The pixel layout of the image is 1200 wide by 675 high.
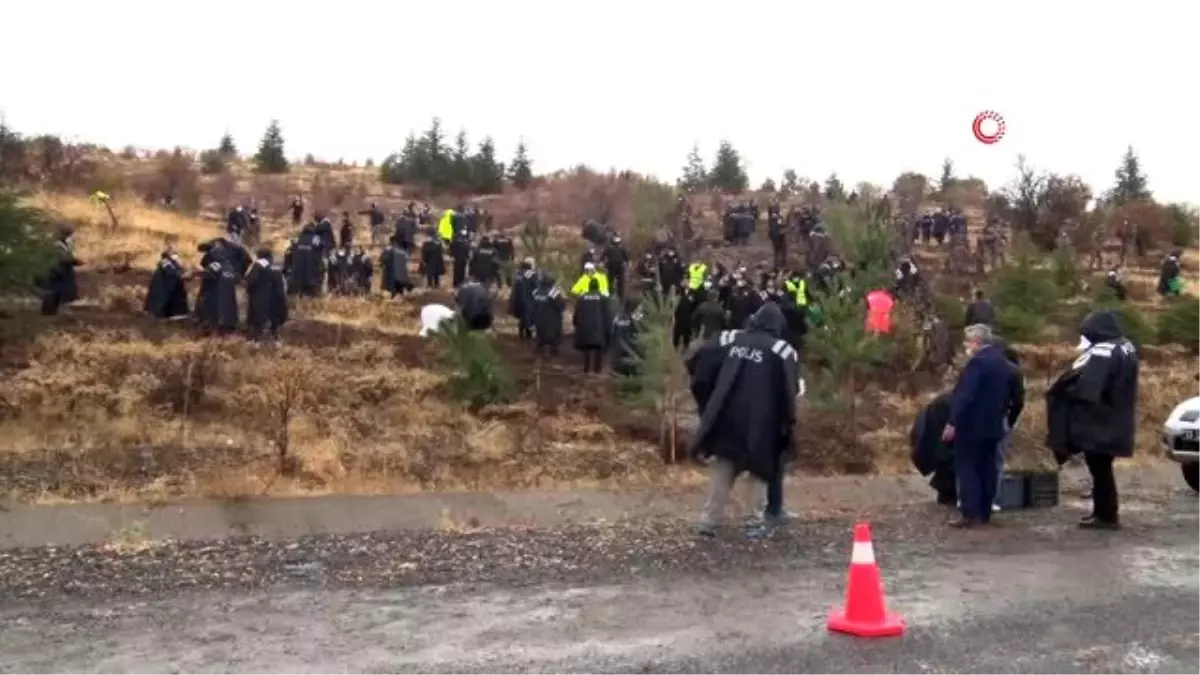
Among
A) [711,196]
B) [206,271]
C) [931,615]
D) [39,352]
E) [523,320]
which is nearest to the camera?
[931,615]

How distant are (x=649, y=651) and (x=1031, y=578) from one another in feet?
9.66

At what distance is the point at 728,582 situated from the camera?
816cm

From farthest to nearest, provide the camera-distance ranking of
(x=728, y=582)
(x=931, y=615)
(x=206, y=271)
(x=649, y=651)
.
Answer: (x=206, y=271) → (x=728, y=582) → (x=931, y=615) → (x=649, y=651)

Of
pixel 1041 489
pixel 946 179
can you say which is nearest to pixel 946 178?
pixel 946 179

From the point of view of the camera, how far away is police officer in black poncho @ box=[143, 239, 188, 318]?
24469 mm

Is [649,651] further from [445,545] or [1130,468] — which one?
[1130,468]

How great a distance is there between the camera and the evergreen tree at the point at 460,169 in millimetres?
62019

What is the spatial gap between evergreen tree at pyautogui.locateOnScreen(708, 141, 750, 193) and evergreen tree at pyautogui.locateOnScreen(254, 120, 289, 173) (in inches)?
798

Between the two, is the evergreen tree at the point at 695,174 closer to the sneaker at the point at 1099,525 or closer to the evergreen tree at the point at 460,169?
the evergreen tree at the point at 460,169

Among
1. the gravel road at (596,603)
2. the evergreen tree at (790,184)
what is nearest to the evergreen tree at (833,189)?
the evergreen tree at (790,184)

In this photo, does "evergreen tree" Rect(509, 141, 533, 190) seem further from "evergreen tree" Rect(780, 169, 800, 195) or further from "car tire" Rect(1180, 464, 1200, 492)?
"car tire" Rect(1180, 464, 1200, 492)

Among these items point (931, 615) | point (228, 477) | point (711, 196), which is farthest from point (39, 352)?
point (711, 196)

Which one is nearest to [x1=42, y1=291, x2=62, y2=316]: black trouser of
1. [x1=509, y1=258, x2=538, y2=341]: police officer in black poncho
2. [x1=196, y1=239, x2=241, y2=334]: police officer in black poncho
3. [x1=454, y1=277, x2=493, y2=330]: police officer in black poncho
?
[x1=196, y1=239, x2=241, y2=334]: police officer in black poncho

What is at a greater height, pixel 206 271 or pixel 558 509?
pixel 206 271
